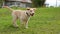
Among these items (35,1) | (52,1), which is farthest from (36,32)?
Result: (52,1)

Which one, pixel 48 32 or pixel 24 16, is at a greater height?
pixel 24 16

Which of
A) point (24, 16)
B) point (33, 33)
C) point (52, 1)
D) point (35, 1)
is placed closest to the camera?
point (33, 33)

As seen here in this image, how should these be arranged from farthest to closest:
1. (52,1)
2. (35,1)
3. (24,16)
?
(52,1) < (35,1) < (24,16)

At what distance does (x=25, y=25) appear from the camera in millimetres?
9211

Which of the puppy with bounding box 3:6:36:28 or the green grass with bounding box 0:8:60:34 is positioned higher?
the puppy with bounding box 3:6:36:28

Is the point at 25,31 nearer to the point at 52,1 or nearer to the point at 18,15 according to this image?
the point at 18,15

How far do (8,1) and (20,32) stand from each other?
42954 mm

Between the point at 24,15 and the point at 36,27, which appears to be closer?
the point at 24,15

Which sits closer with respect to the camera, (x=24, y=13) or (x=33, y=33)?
(x=33, y=33)

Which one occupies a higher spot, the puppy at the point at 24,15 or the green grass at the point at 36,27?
the puppy at the point at 24,15

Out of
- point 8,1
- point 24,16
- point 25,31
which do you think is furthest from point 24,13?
point 8,1

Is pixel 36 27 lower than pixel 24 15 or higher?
lower

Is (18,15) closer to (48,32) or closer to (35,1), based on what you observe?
(48,32)

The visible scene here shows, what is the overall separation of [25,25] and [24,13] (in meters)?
0.51
